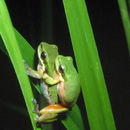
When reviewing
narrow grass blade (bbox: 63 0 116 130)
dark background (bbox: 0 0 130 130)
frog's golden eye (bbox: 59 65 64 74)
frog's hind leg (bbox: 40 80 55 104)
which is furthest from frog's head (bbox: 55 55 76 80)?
dark background (bbox: 0 0 130 130)

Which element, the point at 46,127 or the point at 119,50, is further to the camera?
the point at 119,50

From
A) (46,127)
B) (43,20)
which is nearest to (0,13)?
(43,20)

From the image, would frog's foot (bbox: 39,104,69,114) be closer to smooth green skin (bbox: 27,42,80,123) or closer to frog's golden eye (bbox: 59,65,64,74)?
smooth green skin (bbox: 27,42,80,123)

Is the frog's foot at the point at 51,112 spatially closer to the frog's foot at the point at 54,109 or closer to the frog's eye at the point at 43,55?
the frog's foot at the point at 54,109

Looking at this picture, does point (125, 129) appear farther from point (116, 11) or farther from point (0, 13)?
point (0, 13)

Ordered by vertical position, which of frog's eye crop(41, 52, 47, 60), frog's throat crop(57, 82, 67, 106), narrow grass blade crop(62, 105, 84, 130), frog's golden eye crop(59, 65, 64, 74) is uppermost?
frog's eye crop(41, 52, 47, 60)

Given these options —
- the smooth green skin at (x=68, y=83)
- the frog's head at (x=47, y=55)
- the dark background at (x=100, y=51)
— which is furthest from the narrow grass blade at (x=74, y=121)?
the dark background at (x=100, y=51)
